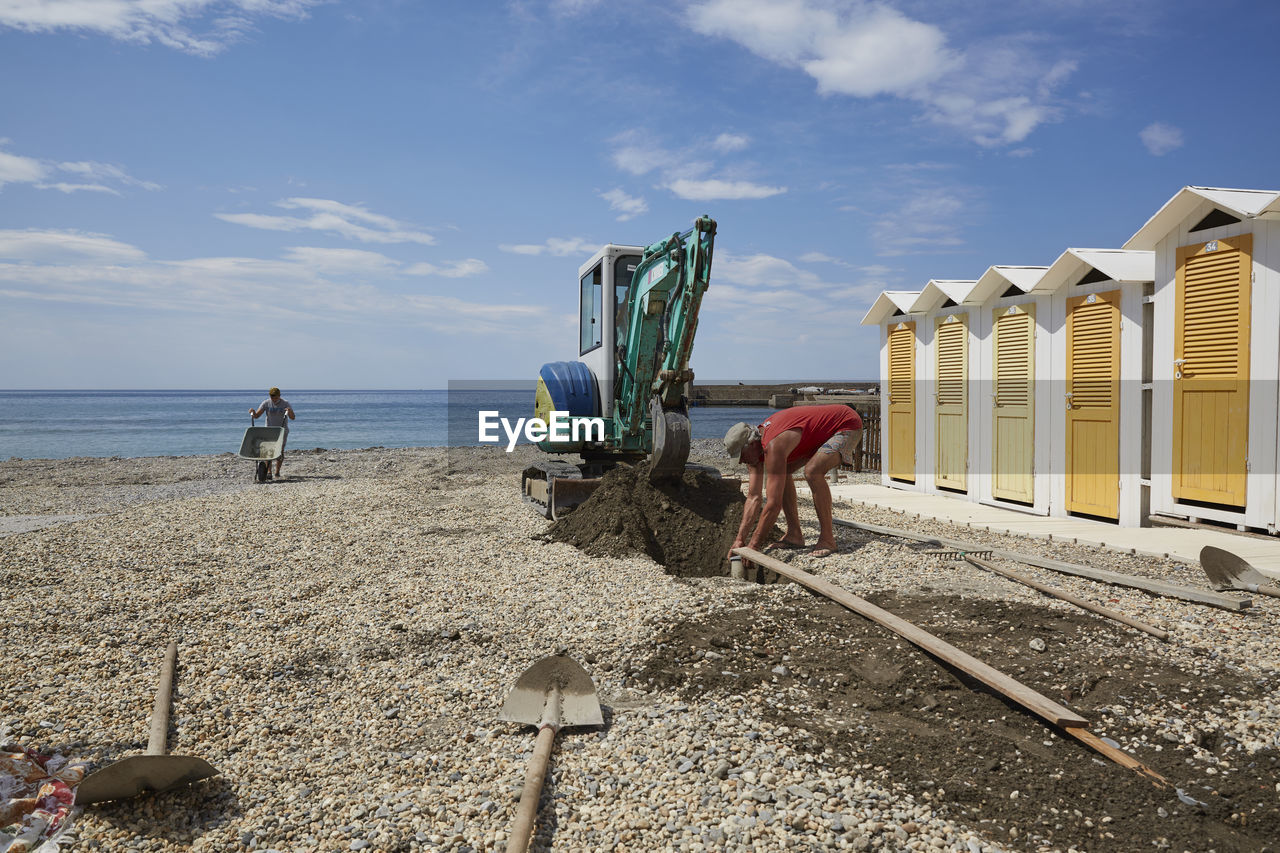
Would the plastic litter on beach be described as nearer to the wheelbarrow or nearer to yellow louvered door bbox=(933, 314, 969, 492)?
yellow louvered door bbox=(933, 314, 969, 492)

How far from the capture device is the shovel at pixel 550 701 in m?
3.50

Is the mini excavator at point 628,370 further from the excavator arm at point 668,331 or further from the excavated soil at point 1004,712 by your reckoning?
the excavated soil at point 1004,712

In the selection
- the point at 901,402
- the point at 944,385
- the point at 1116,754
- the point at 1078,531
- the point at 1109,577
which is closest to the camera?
the point at 1116,754

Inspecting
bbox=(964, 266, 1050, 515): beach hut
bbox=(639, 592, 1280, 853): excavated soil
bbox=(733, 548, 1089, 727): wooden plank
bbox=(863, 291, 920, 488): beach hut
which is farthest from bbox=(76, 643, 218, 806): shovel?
bbox=(863, 291, 920, 488): beach hut

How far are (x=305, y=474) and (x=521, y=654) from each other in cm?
1363

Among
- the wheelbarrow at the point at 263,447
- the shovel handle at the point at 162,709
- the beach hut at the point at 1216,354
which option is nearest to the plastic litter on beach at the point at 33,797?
the shovel handle at the point at 162,709

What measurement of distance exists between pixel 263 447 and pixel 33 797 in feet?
42.9

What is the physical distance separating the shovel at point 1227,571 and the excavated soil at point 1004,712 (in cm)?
158

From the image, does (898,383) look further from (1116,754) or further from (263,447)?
(263,447)

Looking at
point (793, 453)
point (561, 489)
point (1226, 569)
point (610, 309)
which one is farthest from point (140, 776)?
point (610, 309)

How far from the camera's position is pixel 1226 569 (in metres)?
5.80

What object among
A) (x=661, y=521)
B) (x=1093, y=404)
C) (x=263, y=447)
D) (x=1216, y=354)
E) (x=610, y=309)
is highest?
(x=610, y=309)

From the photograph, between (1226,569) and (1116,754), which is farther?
(1226,569)

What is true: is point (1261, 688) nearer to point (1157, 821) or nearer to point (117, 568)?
point (1157, 821)
